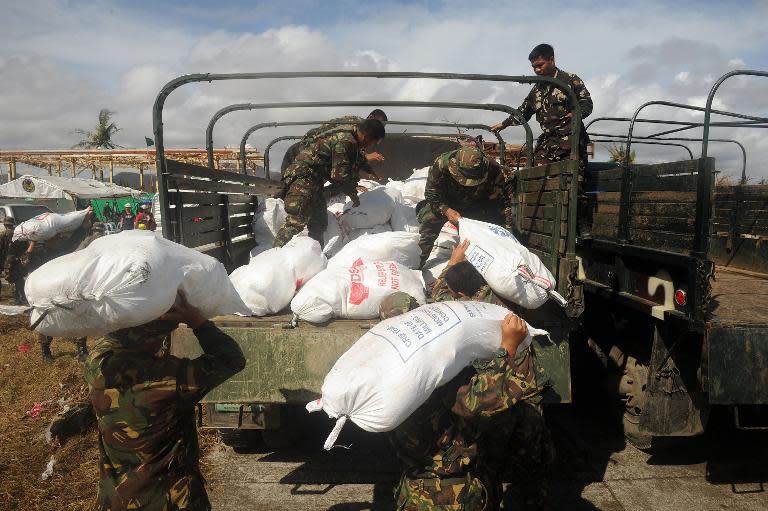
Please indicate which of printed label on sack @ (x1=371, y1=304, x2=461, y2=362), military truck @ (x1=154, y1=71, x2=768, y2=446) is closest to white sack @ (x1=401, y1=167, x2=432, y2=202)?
military truck @ (x1=154, y1=71, x2=768, y2=446)

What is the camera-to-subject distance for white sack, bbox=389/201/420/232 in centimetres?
453

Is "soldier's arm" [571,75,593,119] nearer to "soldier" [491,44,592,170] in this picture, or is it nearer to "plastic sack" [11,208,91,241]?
"soldier" [491,44,592,170]

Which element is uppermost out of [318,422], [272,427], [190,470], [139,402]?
[139,402]

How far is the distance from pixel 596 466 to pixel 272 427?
6.67ft

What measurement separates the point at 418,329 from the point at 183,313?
32.7 inches

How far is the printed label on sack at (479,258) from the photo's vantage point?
284 centimetres

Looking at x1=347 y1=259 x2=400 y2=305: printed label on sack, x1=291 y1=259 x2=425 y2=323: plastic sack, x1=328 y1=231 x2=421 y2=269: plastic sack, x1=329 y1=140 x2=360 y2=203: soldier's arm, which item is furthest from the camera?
x1=329 y1=140 x2=360 y2=203: soldier's arm

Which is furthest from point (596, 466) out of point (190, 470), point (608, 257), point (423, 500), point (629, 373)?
point (190, 470)

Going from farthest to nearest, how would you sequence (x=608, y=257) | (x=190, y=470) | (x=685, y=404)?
(x=608, y=257), (x=685, y=404), (x=190, y=470)

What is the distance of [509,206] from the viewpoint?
13.4ft

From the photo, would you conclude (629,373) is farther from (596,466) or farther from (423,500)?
(423,500)

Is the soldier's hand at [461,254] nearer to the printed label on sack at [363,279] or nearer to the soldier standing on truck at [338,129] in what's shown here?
the printed label on sack at [363,279]

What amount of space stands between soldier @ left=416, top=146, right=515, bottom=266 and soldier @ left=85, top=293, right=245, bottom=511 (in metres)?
2.30

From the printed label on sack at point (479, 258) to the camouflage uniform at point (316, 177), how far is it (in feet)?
4.72
